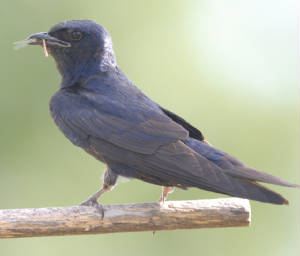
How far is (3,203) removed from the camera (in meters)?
10.2

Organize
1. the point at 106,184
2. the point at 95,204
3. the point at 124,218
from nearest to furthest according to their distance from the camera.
A: the point at 124,218 → the point at 95,204 → the point at 106,184

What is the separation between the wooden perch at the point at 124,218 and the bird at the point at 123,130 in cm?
20

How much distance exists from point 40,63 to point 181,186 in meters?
4.86

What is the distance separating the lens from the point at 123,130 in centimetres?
550

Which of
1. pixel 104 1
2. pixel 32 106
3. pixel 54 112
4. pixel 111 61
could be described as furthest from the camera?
pixel 104 1

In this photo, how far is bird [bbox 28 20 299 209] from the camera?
504cm

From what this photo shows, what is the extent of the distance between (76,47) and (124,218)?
162 cm

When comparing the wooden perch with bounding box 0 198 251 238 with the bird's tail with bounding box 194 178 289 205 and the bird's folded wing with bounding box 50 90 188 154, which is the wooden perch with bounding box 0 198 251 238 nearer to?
the bird's tail with bounding box 194 178 289 205

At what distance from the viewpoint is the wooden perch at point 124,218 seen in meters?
5.00

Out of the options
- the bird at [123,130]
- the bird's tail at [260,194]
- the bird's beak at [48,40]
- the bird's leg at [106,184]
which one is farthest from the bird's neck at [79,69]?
the bird's tail at [260,194]

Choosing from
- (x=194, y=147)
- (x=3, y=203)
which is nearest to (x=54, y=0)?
(x=3, y=203)

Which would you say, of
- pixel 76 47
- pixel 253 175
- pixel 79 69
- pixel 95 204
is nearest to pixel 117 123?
pixel 95 204

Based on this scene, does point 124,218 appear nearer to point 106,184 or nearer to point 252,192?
point 106,184

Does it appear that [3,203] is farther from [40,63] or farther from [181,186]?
[181,186]
